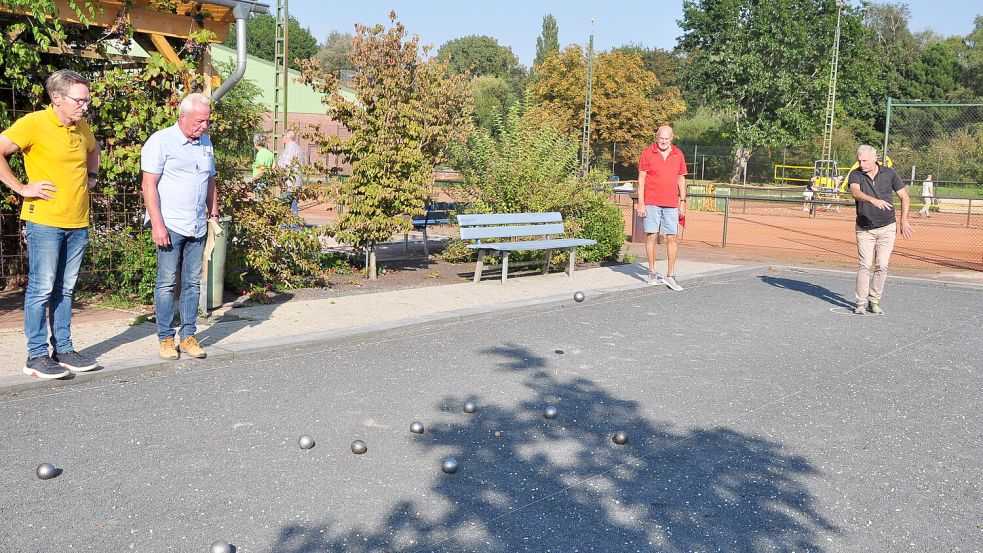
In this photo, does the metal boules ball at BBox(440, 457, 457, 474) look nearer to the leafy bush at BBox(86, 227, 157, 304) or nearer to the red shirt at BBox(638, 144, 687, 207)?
the leafy bush at BBox(86, 227, 157, 304)

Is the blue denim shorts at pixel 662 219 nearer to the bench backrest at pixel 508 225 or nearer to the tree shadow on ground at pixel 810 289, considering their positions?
the bench backrest at pixel 508 225

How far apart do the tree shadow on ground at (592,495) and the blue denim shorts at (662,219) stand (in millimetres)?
5823

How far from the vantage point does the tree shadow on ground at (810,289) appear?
10445 mm

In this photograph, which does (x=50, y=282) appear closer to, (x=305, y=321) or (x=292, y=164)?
(x=305, y=321)

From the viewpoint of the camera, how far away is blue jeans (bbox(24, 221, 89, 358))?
563 cm

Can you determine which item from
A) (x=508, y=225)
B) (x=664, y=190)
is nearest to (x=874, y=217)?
(x=664, y=190)

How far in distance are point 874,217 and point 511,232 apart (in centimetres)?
418

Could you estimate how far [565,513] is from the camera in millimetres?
3932

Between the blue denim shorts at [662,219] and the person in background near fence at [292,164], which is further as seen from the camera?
the blue denim shorts at [662,219]

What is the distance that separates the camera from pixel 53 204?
18.4 ft

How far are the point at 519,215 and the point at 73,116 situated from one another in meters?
6.80

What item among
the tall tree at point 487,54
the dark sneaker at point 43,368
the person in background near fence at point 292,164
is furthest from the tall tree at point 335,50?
the dark sneaker at point 43,368

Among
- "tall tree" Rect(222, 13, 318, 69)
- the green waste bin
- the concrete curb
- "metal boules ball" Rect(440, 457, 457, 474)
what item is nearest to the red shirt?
the concrete curb

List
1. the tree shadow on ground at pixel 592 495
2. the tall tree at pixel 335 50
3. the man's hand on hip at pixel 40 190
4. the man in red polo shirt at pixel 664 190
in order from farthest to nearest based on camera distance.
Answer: the tall tree at pixel 335 50 < the man in red polo shirt at pixel 664 190 < the man's hand on hip at pixel 40 190 < the tree shadow on ground at pixel 592 495
